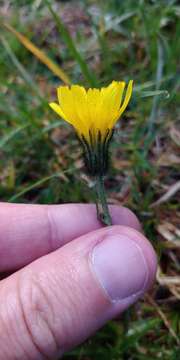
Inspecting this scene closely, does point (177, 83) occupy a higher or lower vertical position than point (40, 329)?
higher

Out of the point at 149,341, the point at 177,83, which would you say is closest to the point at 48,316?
the point at 149,341

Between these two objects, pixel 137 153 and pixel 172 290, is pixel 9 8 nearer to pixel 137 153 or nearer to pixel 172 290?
pixel 137 153

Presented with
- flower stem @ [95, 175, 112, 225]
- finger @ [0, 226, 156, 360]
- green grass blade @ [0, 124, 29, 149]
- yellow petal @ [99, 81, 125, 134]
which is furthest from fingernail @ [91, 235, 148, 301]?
green grass blade @ [0, 124, 29, 149]

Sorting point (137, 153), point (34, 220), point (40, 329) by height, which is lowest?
point (40, 329)

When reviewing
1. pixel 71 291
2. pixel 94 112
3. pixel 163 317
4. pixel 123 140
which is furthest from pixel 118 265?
pixel 123 140

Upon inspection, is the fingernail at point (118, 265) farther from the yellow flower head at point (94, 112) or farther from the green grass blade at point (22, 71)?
the green grass blade at point (22, 71)

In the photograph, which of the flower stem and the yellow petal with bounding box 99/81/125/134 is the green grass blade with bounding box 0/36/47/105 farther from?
the yellow petal with bounding box 99/81/125/134
